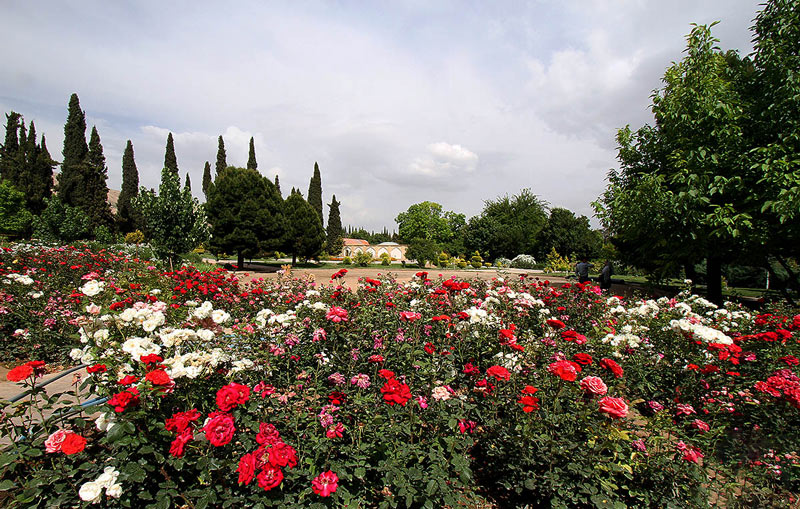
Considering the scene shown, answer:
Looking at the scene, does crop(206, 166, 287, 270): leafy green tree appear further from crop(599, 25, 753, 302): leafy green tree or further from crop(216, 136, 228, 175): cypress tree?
crop(216, 136, 228, 175): cypress tree

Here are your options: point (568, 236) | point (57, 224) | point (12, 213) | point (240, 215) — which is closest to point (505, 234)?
point (568, 236)

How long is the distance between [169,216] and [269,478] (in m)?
16.5

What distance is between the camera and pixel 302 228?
25359 millimetres

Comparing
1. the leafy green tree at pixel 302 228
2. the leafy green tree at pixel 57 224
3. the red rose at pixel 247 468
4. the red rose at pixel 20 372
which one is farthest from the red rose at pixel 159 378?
the leafy green tree at pixel 57 224

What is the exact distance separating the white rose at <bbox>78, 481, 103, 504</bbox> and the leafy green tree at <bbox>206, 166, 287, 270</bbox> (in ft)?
68.4

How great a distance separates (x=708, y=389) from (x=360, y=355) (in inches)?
122

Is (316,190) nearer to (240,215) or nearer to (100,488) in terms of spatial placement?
(240,215)

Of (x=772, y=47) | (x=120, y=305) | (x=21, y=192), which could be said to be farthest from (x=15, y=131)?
(x=772, y=47)

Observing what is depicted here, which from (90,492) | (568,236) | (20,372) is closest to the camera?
(90,492)

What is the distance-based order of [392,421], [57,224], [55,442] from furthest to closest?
[57,224] → [392,421] → [55,442]

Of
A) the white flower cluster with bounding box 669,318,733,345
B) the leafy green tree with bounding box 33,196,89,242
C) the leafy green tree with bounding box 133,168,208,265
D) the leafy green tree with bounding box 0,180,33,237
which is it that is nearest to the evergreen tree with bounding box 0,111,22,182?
the leafy green tree with bounding box 0,180,33,237

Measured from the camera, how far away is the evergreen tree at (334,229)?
50.3 m

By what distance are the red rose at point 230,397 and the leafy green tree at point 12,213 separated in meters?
41.0

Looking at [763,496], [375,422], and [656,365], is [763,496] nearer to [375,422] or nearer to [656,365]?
[656,365]
